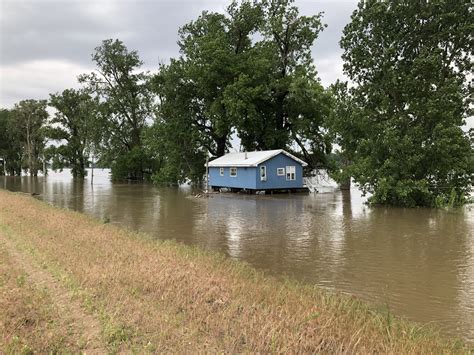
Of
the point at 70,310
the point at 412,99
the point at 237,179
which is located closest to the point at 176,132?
the point at 237,179

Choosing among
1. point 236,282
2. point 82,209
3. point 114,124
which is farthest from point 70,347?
point 114,124

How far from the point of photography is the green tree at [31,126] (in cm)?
7194

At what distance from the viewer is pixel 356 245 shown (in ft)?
44.1

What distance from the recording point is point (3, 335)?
16.6 feet

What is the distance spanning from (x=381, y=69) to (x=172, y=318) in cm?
2218

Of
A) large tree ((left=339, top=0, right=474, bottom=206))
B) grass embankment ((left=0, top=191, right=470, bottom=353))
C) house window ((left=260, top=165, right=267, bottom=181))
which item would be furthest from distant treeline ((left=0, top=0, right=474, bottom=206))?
grass embankment ((left=0, top=191, right=470, bottom=353))

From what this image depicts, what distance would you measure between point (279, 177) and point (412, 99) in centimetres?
1385

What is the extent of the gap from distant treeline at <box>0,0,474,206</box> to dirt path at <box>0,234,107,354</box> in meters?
19.6

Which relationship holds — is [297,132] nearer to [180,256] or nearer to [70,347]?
[180,256]

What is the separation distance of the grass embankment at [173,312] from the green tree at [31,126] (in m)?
68.5

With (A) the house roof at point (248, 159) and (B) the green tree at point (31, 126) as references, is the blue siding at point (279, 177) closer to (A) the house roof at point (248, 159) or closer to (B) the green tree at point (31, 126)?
(A) the house roof at point (248, 159)

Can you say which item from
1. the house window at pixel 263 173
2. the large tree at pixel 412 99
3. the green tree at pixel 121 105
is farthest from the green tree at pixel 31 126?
the large tree at pixel 412 99

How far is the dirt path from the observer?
5.08 metres

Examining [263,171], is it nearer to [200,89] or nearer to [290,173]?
[290,173]
